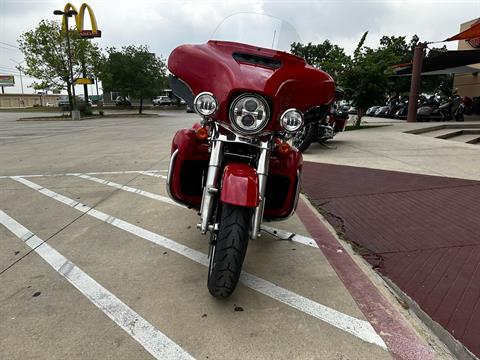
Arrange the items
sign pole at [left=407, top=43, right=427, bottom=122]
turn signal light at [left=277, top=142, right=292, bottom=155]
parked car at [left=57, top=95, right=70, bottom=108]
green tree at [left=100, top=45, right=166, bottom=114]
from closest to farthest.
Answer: turn signal light at [left=277, top=142, right=292, bottom=155], sign pole at [left=407, top=43, right=427, bottom=122], green tree at [left=100, top=45, right=166, bottom=114], parked car at [left=57, top=95, right=70, bottom=108]

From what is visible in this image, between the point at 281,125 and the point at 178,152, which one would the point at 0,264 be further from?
the point at 281,125

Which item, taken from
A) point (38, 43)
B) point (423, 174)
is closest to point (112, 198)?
point (423, 174)

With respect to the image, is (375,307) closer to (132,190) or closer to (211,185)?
(211,185)

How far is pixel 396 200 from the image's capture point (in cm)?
511

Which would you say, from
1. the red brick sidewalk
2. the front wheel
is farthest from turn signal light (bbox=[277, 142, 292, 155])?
the red brick sidewalk

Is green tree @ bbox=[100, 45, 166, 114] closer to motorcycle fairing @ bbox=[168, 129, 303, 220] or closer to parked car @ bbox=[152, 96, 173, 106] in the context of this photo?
parked car @ bbox=[152, 96, 173, 106]

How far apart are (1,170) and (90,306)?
595 cm

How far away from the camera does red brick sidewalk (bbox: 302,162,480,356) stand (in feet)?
8.82

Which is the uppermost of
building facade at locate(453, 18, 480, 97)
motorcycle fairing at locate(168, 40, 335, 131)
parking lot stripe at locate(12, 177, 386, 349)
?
building facade at locate(453, 18, 480, 97)

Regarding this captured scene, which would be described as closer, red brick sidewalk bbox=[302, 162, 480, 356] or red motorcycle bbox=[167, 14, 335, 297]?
red motorcycle bbox=[167, 14, 335, 297]

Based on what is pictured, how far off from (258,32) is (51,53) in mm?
29253

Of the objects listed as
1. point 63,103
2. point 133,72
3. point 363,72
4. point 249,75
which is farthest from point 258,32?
point 63,103

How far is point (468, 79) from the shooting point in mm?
26438

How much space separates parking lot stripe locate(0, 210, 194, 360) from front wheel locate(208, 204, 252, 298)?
0.50 m
